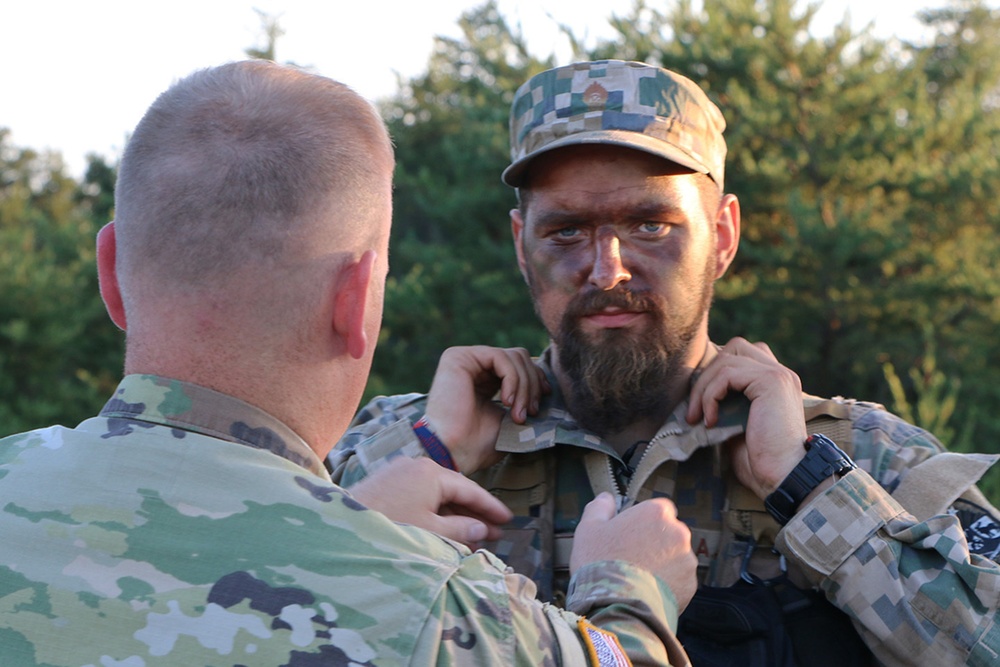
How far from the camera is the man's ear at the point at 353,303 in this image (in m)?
1.68

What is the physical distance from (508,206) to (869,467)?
1067 cm

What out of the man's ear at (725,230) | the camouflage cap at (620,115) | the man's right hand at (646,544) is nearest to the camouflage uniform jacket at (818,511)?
the man's ear at (725,230)

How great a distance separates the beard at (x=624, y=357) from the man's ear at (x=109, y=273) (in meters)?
1.44

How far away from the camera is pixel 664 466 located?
2.82 metres

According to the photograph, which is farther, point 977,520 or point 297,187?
point 977,520

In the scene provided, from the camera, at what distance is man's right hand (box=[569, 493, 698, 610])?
1883 millimetres

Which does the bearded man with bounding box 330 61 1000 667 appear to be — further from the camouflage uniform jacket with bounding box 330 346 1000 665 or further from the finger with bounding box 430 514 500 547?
the finger with bounding box 430 514 500 547

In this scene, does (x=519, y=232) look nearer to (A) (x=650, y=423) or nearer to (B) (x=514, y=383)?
(B) (x=514, y=383)

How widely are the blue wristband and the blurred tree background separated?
25.9 ft

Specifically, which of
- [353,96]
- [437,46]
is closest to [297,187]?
[353,96]

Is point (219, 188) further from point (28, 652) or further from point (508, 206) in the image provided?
point (508, 206)

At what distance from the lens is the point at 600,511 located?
2.04m

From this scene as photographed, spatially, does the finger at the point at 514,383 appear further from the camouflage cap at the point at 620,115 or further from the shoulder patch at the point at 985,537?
the shoulder patch at the point at 985,537

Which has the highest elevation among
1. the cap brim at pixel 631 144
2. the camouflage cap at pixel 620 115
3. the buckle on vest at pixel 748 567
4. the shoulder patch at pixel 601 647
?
the camouflage cap at pixel 620 115
